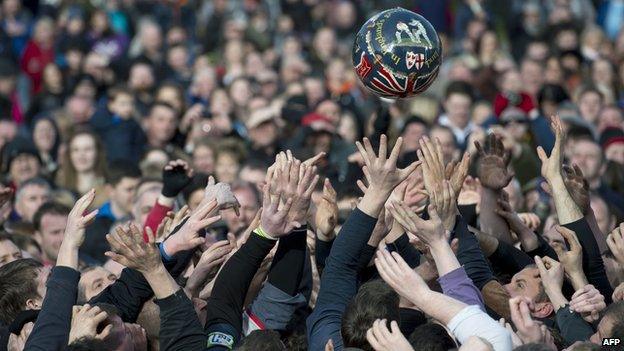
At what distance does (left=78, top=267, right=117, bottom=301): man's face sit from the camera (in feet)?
25.7

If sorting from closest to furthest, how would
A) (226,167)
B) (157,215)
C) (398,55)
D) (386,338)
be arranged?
1. (386,338)
2. (398,55)
3. (157,215)
4. (226,167)

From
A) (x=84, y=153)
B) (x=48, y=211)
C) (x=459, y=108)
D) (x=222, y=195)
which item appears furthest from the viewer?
(x=459, y=108)

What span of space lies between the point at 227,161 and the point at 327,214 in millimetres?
5277

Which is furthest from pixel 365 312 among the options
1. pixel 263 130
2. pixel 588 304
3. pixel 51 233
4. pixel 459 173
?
pixel 263 130

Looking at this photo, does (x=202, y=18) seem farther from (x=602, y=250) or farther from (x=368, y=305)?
(x=368, y=305)

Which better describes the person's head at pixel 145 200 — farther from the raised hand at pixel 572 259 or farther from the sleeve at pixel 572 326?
the sleeve at pixel 572 326

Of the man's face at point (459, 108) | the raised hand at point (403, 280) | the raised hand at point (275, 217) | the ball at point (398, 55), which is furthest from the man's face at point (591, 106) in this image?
the raised hand at point (403, 280)

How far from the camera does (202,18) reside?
23312mm

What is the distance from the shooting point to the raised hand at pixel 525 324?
19.7 feet

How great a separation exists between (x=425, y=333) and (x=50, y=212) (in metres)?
5.15

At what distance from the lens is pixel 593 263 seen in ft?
25.0

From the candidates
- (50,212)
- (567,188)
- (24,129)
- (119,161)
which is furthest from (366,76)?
(24,129)

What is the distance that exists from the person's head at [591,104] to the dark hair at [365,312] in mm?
9697

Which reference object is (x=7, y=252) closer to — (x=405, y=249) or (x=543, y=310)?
(x=405, y=249)
